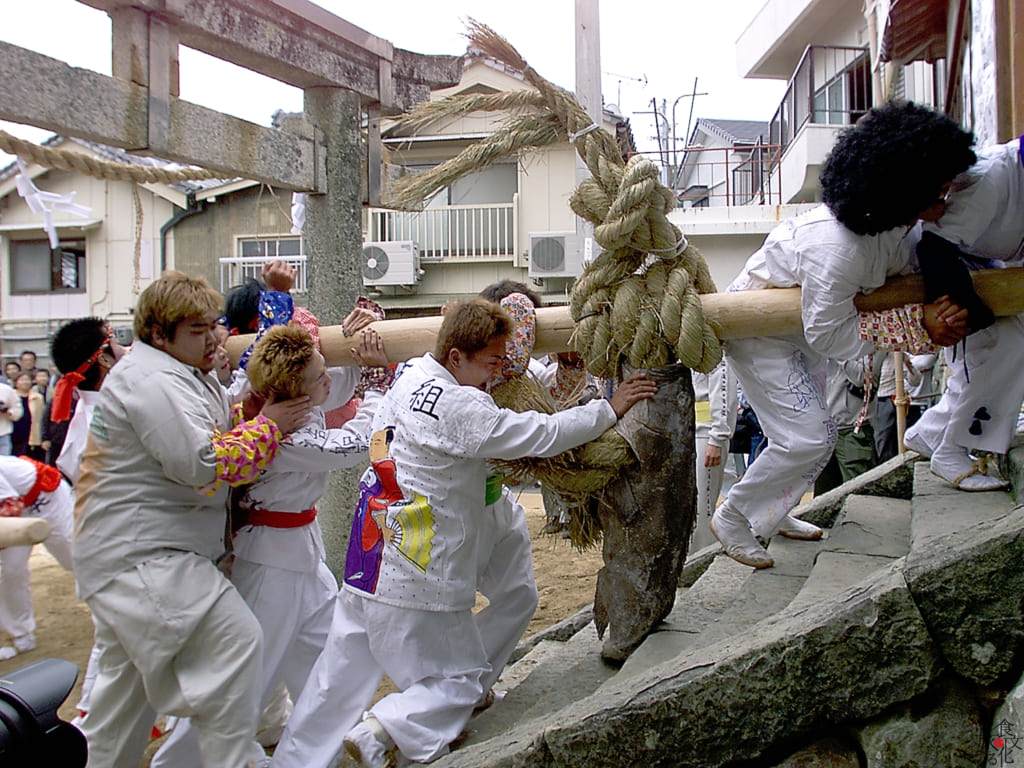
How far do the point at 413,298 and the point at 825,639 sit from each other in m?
14.1

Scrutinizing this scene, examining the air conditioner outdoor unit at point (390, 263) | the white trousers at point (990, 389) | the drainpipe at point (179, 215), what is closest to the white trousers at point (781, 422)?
the white trousers at point (990, 389)

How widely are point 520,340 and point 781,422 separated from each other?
3.49 feet

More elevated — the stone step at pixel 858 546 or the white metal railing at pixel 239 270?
the white metal railing at pixel 239 270

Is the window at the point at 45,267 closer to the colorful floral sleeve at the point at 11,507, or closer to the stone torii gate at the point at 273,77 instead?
the stone torii gate at the point at 273,77

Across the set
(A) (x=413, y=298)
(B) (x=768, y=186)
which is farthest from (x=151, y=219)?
(B) (x=768, y=186)

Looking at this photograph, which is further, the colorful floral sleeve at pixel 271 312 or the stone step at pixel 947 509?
the colorful floral sleeve at pixel 271 312

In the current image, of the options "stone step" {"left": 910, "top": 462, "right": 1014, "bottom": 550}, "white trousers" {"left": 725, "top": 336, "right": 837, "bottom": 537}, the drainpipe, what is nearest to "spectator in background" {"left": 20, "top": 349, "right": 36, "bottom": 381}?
the drainpipe

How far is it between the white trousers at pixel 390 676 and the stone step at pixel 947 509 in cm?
151

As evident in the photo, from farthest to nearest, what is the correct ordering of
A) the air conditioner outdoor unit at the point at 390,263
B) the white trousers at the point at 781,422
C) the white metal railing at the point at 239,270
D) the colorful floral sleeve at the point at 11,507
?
the white metal railing at the point at 239,270
the air conditioner outdoor unit at the point at 390,263
the colorful floral sleeve at the point at 11,507
the white trousers at the point at 781,422

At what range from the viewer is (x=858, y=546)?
10.3 ft

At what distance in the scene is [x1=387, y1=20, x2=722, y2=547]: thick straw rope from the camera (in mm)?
2584

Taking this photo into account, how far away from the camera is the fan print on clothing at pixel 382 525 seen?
2742mm

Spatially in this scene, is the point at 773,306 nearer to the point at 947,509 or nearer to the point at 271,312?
the point at 947,509

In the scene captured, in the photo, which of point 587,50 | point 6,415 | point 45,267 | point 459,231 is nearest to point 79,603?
point 6,415
